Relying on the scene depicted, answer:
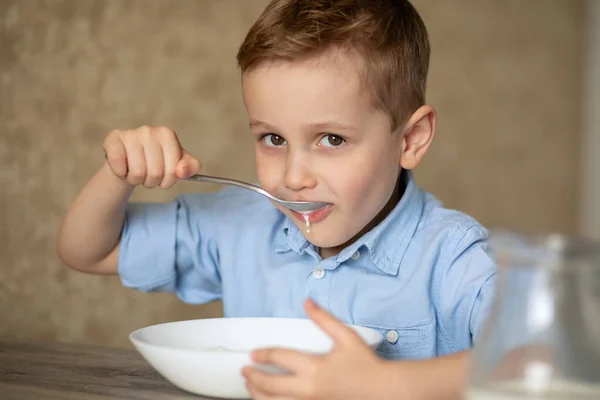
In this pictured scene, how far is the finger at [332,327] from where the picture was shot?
705 millimetres

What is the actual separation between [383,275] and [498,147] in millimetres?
1892

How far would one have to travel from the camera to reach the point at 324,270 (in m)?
1.20

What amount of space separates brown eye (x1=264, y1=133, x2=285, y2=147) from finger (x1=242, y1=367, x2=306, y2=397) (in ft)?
1.56

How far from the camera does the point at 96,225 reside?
1.24 meters

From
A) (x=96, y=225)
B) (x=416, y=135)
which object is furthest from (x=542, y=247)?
(x=96, y=225)

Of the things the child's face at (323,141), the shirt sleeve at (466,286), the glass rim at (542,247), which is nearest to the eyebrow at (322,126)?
the child's face at (323,141)

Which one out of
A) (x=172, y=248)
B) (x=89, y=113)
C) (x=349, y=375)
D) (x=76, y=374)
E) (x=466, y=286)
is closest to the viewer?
(x=349, y=375)

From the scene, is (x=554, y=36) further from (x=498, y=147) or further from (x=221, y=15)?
(x=221, y=15)

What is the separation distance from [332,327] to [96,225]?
627mm

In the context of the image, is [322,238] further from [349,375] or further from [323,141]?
[349,375]

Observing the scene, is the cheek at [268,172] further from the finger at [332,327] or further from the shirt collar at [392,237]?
the finger at [332,327]

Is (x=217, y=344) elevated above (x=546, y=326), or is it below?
below

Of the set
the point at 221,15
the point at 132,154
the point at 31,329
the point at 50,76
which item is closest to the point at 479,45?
the point at 221,15

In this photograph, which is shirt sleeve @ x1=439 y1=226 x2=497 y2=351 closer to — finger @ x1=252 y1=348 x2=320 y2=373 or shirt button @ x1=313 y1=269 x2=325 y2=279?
shirt button @ x1=313 y1=269 x2=325 y2=279
